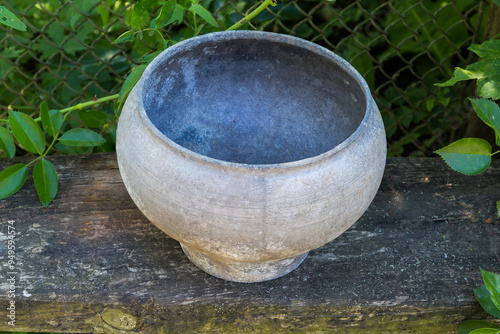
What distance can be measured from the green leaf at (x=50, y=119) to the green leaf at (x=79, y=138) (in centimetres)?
3

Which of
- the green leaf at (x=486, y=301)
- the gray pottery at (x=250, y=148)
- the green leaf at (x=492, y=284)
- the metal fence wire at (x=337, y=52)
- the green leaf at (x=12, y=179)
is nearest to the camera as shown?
the gray pottery at (x=250, y=148)

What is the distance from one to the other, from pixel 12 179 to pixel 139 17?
1.92ft

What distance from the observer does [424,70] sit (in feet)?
7.75

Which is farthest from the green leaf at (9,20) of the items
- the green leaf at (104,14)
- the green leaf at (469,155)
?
the green leaf at (469,155)

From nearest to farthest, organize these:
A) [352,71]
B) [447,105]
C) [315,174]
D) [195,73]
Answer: [315,174] < [352,71] < [195,73] < [447,105]

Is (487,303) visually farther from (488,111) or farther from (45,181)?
(45,181)

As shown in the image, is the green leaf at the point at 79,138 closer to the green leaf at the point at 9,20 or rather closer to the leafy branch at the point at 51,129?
the leafy branch at the point at 51,129

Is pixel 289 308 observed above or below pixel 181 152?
below

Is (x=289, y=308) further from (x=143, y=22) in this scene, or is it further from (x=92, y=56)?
(x=92, y=56)

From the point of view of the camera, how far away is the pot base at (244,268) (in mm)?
1460

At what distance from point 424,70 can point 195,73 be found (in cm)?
119

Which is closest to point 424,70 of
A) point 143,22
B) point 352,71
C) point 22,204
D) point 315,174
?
point 352,71

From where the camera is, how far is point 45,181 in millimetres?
1642

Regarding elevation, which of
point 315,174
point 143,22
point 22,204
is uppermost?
point 143,22
